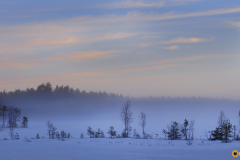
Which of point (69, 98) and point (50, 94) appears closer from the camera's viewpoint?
point (50, 94)

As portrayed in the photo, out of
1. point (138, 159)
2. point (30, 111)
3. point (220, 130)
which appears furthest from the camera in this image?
point (30, 111)

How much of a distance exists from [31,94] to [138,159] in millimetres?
142933

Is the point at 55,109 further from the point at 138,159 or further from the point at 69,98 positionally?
the point at 138,159

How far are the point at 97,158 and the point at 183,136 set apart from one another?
875 inches

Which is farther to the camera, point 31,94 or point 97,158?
point 31,94

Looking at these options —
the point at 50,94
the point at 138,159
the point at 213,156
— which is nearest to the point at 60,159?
the point at 138,159

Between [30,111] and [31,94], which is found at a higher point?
[31,94]

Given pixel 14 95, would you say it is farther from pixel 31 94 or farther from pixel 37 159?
pixel 37 159

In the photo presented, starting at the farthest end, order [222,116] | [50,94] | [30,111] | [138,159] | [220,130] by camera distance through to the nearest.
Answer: [30,111] → [50,94] → [222,116] → [220,130] → [138,159]

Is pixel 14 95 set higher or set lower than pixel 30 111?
higher

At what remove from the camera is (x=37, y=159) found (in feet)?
56.0

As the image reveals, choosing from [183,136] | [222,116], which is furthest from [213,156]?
[222,116]

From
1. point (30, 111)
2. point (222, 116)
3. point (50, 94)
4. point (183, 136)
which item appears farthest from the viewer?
point (30, 111)

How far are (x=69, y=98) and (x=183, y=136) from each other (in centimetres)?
13286
